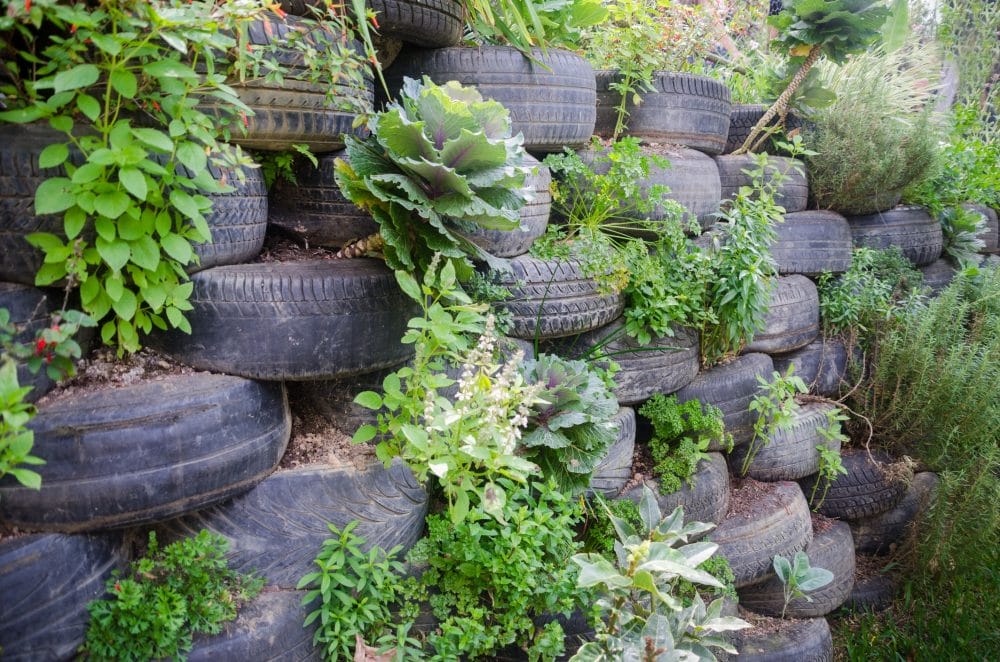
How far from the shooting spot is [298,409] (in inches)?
90.6

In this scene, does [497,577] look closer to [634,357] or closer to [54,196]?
[634,357]

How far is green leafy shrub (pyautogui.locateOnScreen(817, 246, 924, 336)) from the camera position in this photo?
397 centimetres

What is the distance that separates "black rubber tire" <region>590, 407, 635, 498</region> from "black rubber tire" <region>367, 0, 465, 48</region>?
1.56 metres

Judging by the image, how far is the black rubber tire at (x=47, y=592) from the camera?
154 centimetres

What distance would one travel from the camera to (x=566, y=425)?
2.27m

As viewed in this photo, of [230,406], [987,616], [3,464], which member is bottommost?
[987,616]

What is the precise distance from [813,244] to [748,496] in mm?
1486

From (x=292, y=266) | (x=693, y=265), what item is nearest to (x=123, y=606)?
(x=292, y=266)

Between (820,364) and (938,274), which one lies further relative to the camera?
(938,274)

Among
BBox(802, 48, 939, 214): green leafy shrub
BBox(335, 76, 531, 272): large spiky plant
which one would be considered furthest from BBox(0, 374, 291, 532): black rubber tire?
BBox(802, 48, 939, 214): green leafy shrub

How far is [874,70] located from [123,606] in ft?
15.2

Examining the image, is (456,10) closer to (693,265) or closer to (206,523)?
(693,265)

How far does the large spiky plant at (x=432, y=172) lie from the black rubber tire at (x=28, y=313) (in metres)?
0.80

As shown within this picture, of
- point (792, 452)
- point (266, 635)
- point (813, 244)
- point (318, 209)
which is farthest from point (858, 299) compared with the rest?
point (266, 635)
